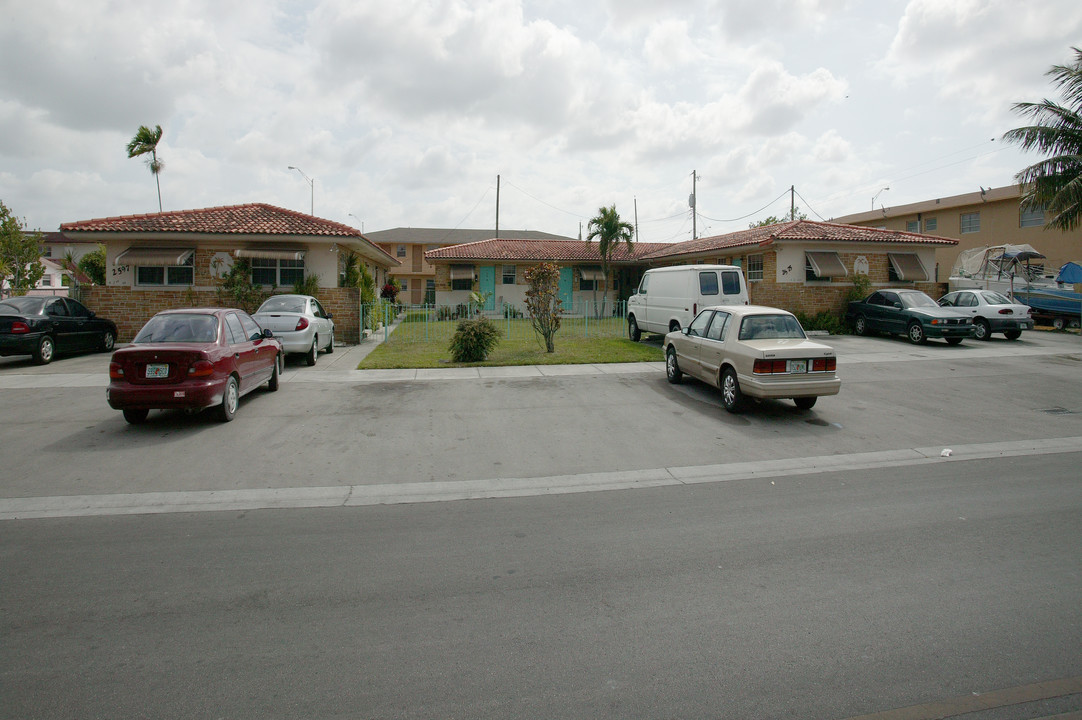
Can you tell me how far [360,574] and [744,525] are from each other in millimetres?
3207

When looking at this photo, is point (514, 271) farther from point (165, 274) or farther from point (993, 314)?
point (993, 314)

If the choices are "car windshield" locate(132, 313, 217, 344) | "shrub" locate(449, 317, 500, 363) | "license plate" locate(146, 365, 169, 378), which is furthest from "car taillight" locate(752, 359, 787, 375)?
"license plate" locate(146, 365, 169, 378)

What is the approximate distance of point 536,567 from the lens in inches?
186

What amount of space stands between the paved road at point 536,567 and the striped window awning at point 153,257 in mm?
11950

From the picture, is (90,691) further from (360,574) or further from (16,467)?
(16,467)

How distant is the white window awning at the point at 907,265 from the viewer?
24.5 meters

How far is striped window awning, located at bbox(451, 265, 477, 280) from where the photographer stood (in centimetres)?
3397

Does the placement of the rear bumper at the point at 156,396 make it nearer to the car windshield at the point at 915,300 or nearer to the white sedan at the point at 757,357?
the white sedan at the point at 757,357

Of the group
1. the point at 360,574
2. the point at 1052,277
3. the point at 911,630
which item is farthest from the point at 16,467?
the point at 1052,277

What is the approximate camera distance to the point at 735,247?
989 inches

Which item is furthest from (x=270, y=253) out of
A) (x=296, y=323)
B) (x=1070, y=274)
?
(x=1070, y=274)

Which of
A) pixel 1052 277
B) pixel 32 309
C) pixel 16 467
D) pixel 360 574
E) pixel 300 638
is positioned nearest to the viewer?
pixel 300 638

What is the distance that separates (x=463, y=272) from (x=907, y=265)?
20.2m

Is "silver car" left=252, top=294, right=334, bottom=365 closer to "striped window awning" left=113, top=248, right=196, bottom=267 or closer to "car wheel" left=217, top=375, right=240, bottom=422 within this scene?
"car wheel" left=217, top=375, right=240, bottom=422
